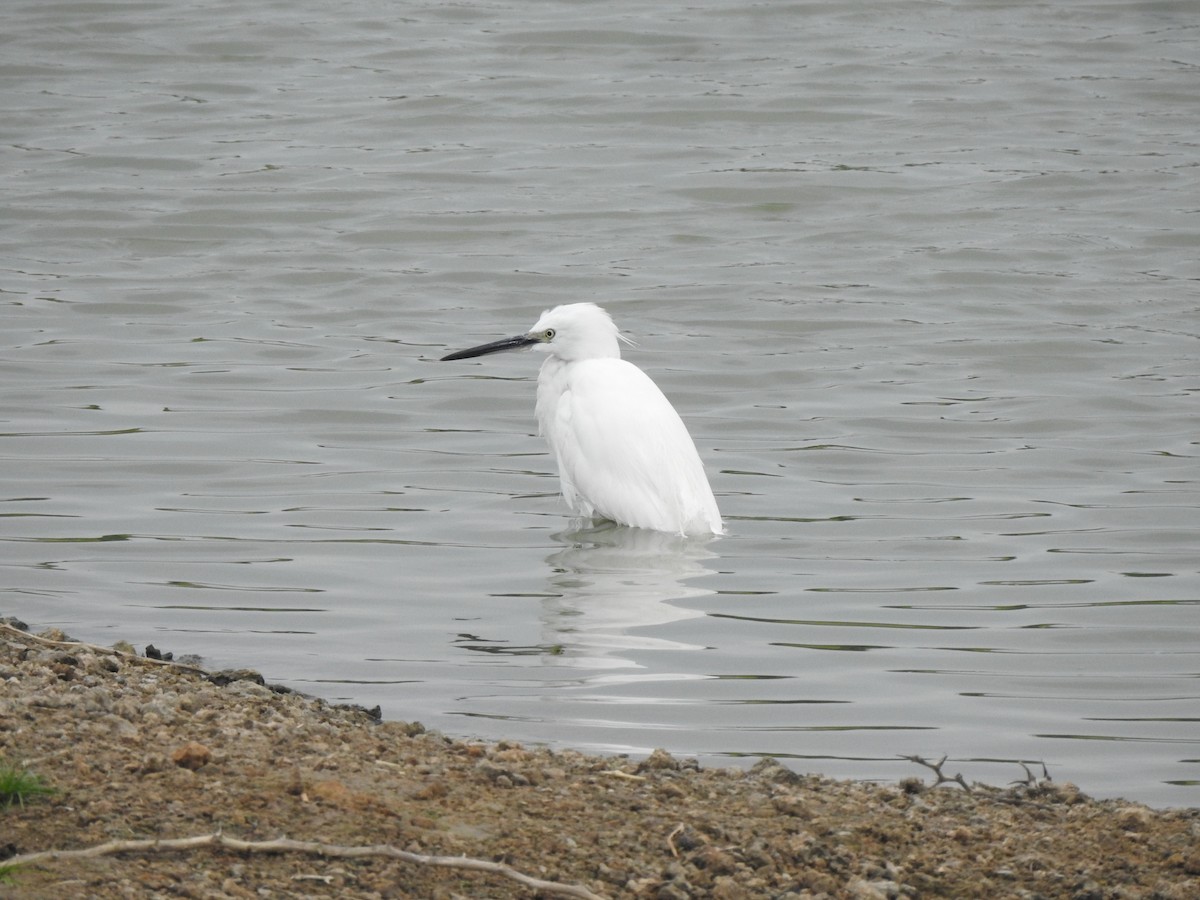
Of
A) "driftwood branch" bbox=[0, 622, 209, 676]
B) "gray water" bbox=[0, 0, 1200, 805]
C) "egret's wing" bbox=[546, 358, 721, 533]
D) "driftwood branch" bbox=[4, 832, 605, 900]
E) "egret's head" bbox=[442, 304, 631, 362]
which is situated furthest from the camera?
"egret's head" bbox=[442, 304, 631, 362]

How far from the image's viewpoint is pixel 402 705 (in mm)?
5449

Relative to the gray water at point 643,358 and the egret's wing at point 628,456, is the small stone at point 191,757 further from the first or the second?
the egret's wing at point 628,456

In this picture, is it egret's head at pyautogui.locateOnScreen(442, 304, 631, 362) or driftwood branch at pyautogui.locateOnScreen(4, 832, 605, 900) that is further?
egret's head at pyautogui.locateOnScreen(442, 304, 631, 362)

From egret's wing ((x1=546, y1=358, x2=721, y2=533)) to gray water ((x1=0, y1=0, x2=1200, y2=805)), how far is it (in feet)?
0.84

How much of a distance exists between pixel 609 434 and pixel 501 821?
4670mm

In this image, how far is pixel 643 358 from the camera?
1103 centimetres

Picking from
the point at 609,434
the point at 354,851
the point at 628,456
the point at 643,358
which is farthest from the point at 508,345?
the point at 354,851

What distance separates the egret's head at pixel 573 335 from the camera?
8.73m

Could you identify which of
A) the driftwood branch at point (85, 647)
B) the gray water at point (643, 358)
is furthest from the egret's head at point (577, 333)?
the driftwood branch at point (85, 647)

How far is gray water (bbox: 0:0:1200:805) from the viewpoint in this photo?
234 inches

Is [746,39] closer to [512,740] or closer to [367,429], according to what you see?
[367,429]

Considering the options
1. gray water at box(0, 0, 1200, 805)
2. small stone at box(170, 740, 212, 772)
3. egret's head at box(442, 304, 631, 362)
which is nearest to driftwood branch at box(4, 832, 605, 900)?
small stone at box(170, 740, 212, 772)

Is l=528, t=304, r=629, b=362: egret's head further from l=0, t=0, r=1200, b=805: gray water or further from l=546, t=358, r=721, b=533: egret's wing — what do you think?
l=0, t=0, r=1200, b=805: gray water

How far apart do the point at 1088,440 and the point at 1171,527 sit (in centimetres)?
161
